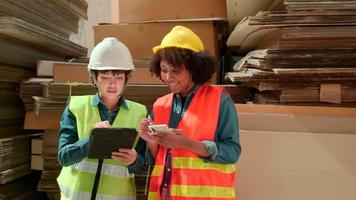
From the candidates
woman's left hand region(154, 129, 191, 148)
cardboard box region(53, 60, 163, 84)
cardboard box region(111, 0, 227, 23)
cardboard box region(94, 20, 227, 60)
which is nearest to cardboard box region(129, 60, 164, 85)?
cardboard box region(53, 60, 163, 84)

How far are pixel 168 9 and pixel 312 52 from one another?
1017 millimetres

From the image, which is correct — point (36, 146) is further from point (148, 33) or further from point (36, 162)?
point (148, 33)

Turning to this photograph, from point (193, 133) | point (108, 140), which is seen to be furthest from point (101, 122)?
point (193, 133)

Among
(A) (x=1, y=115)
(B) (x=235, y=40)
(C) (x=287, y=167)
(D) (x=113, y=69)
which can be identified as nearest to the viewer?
(D) (x=113, y=69)

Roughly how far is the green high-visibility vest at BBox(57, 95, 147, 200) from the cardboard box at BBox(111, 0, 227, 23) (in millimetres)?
1129

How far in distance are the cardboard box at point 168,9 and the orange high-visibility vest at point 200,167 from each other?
3.73ft

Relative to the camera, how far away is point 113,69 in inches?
60.3

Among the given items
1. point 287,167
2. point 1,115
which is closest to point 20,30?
point 1,115

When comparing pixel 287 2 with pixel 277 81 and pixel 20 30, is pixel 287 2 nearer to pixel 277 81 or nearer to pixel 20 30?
pixel 277 81

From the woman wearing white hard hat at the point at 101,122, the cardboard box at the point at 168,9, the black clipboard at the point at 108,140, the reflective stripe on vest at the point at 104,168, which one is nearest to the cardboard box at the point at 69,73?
the cardboard box at the point at 168,9

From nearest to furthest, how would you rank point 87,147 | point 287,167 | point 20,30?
point 87,147
point 287,167
point 20,30

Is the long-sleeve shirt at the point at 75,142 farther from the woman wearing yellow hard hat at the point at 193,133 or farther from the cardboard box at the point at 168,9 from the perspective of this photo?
the cardboard box at the point at 168,9

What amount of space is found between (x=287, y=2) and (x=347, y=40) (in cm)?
36

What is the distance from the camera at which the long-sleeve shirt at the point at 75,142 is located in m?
1.45
